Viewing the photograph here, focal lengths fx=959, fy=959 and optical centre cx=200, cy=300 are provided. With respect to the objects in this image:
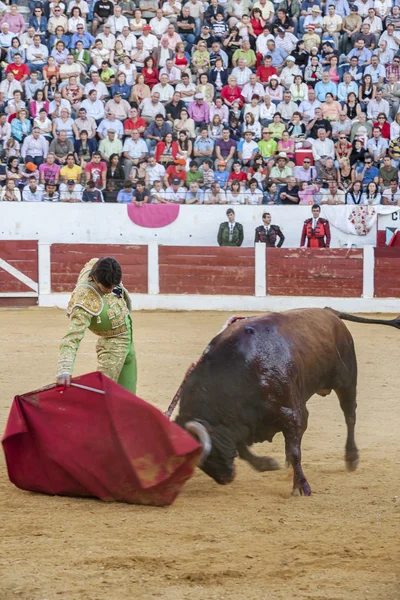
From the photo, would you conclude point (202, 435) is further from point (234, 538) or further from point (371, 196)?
point (371, 196)

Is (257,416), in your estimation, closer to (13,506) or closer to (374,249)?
(13,506)

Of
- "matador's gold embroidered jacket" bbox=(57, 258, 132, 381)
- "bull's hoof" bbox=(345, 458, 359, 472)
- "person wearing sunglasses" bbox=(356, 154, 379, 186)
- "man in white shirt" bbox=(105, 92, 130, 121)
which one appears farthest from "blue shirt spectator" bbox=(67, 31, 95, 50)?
"bull's hoof" bbox=(345, 458, 359, 472)

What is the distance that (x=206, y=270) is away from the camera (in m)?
12.8

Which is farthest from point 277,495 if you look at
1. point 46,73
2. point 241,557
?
point 46,73

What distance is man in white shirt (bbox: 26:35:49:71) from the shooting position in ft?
49.4

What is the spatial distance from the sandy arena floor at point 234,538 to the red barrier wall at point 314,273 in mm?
6336

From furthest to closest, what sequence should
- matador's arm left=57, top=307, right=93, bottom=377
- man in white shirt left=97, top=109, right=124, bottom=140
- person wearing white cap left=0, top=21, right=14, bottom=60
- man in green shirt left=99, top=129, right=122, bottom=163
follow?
person wearing white cap left=0, top=21, right=14, bottom=60 < man in white shirt left=97, top=109, right=124, bottom=140 < man in green shirt left=99, top=129, right=122, bottom=163 < matador's arm left=57, top=307, right=93, bottom=377

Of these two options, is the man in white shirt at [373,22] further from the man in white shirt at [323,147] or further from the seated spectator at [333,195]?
the seated spectator at [333,195]

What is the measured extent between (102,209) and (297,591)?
1024 centimetres

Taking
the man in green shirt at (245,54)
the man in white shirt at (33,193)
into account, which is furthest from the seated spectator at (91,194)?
the man in green shirt at (245,54)

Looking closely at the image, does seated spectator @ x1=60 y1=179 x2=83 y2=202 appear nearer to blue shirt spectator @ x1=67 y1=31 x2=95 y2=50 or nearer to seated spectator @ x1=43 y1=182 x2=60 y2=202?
seated spectator @ x1=43 y1=182 x2=60 y2=202

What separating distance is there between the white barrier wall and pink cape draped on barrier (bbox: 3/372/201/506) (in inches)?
337

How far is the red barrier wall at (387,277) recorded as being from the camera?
41.2 feet

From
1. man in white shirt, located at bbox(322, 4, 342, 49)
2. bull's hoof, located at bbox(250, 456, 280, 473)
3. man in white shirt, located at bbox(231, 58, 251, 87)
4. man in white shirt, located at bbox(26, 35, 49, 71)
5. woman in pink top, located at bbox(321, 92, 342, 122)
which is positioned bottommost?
bull's hoof, located at bbox(250, 456, 280, 473)
